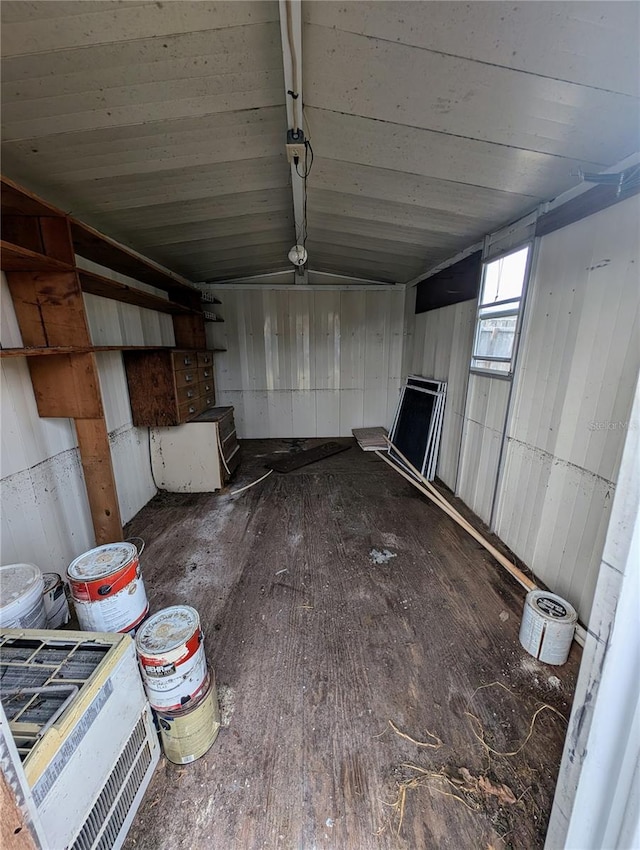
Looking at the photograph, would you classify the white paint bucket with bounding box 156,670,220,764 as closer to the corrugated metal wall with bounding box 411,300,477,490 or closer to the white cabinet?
the white cabinet

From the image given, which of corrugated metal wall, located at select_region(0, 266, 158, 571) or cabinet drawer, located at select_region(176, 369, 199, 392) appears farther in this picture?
cabinet drawer, located at select_region(176, 369, 199, 392)

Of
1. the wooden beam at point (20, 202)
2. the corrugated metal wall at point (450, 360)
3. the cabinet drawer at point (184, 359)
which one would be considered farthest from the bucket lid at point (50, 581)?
the corrugated metal wall at point (450, 360)

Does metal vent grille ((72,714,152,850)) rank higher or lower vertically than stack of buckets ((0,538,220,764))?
lower

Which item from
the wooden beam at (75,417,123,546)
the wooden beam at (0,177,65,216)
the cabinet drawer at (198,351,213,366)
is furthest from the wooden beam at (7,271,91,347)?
the cabinet drawer at (198,351,213,366)

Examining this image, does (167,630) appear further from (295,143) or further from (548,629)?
(295,143)

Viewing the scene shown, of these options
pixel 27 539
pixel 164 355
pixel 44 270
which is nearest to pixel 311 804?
pixel 27 539

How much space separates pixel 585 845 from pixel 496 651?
3.35ft

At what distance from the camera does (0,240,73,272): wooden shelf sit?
4.82 ft

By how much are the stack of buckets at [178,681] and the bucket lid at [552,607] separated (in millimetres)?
1670

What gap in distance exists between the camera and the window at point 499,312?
2514mm

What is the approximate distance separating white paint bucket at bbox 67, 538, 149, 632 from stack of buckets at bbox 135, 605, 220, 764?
21 cm

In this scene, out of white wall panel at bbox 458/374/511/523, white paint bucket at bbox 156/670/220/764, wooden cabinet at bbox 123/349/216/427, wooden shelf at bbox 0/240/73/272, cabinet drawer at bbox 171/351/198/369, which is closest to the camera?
white paint bucket at bbox 156/670/220/764

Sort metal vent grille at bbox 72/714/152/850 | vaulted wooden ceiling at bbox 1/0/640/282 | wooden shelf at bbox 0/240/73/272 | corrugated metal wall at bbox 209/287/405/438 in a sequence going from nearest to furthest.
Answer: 1. metal vent grille at bbox 72/714/152/850
2. vaulted wooden ceiling at bbox 1/0/640/282
3. wooden shelf at bbox 0/240/73/272
4. corrugated metal wall at bbox 209/287/405/438

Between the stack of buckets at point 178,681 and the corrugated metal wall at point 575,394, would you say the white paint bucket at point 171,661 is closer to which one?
the stack of buckets at point 178,681
